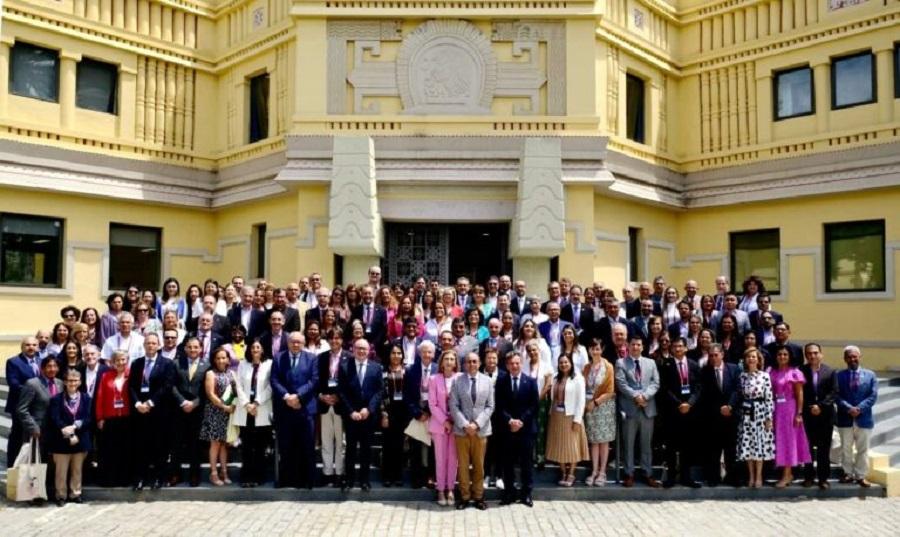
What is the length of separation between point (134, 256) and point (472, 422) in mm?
10242

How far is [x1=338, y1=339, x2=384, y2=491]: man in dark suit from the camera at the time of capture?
30.4 feet

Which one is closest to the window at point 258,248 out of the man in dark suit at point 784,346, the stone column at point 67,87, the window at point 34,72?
the stone column at point 67,87

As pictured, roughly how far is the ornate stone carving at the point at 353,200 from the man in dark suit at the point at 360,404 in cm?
415

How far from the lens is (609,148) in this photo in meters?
15.2

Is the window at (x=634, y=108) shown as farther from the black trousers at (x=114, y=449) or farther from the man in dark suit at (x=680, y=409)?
the black trousers at (x=114, y=449)

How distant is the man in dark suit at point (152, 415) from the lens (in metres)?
9.27

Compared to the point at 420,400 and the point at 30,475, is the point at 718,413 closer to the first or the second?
the point at 420,400

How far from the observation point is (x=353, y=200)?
44.3ft

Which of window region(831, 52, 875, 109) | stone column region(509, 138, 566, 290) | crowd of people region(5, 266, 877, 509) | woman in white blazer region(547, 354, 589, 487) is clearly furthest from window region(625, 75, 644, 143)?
woman in white blazer region(547, 354, 589, 487)

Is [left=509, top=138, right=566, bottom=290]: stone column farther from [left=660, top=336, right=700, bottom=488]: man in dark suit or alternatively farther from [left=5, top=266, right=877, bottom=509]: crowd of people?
[left=660, top=336, right=700, bottom=488]: man in dark suit

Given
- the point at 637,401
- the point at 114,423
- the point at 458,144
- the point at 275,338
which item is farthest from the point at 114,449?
the point at 458,144

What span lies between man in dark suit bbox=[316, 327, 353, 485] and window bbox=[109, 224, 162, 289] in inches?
332

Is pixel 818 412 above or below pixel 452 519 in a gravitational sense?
above

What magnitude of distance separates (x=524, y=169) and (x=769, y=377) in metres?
5.60
